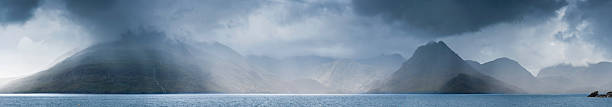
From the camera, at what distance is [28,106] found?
162 m

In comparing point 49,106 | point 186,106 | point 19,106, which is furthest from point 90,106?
point 186,106

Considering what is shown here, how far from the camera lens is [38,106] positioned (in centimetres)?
16200

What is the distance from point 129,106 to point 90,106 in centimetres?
1501

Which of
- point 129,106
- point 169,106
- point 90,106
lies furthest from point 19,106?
point 169,106

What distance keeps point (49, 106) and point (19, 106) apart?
10193 millimetres

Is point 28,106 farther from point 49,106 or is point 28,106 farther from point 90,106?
point 90,106

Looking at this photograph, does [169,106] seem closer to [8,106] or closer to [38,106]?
[38,106]

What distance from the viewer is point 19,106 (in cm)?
16175

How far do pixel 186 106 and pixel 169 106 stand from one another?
5.93 m

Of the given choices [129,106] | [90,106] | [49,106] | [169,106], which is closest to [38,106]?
[49,106]

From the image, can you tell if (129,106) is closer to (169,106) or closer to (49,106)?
(169,106)

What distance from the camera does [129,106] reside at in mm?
164000

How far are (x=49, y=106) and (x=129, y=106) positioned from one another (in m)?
27.6

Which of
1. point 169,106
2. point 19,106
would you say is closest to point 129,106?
point 169,106
